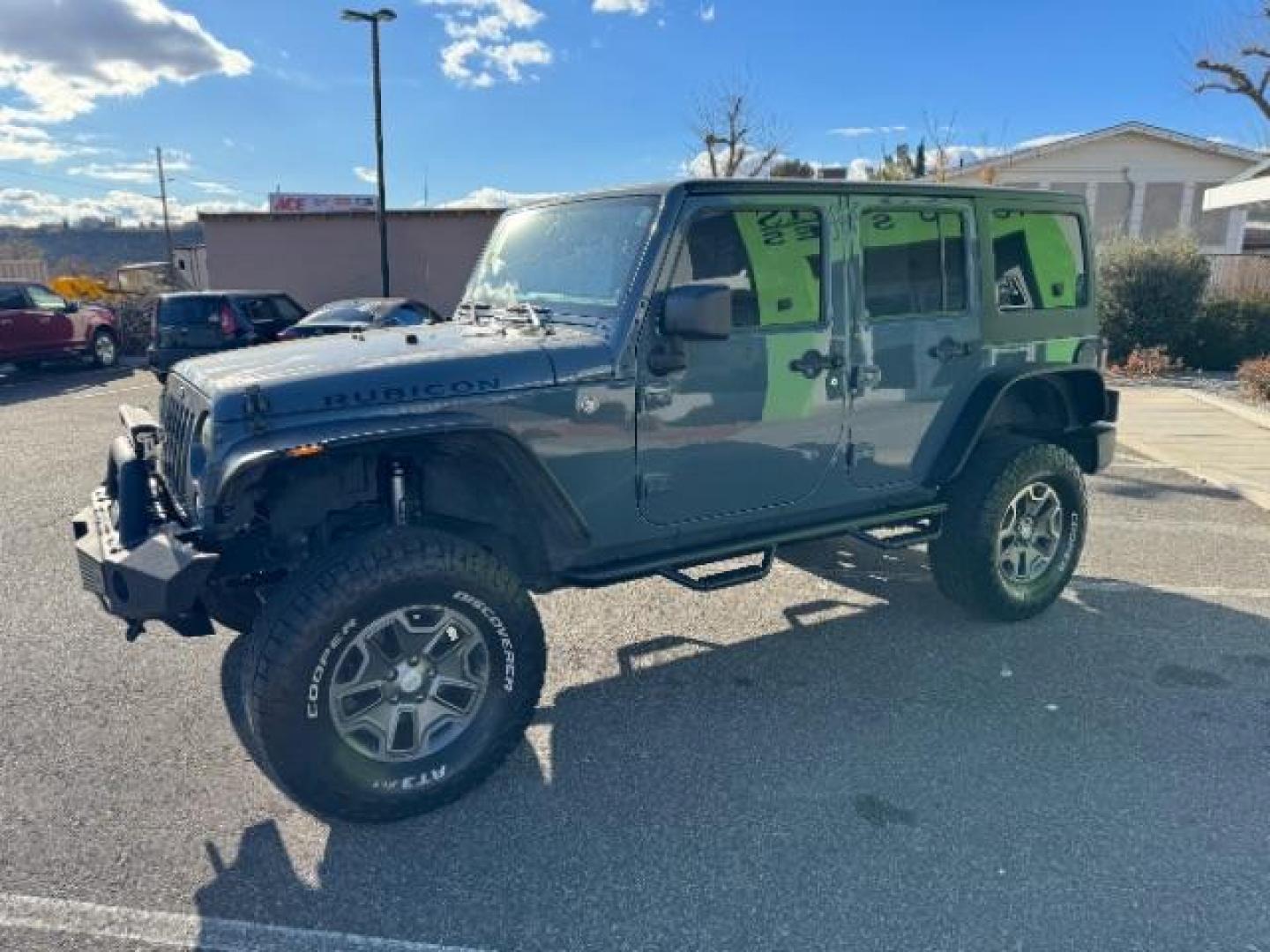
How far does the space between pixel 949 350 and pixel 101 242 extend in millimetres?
97662

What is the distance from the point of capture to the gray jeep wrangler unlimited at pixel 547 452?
8.87 ft

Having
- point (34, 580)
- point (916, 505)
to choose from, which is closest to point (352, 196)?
point (34, 580)

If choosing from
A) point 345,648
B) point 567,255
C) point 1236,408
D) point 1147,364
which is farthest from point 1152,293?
point 345,648

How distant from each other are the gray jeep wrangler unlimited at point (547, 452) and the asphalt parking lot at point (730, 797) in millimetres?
316

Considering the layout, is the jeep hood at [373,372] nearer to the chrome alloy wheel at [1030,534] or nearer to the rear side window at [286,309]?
the chrome alloy wheel at [1030,534]

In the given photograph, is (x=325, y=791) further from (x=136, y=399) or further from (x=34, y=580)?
(x=136, y=399)

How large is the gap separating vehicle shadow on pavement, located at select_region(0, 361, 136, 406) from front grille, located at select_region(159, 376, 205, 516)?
11.4 metres

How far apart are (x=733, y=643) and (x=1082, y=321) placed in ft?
7.99

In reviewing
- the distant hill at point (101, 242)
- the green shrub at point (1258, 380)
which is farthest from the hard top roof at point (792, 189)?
the distant hill at point (101, 242)

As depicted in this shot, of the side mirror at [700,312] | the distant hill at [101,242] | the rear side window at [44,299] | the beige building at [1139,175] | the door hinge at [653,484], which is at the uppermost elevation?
the distant hill at [101,242]

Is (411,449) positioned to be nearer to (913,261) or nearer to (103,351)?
(913,261)

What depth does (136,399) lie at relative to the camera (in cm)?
1269

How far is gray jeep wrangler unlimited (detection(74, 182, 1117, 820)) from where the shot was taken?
8.87 feet

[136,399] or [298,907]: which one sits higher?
[136,399]
